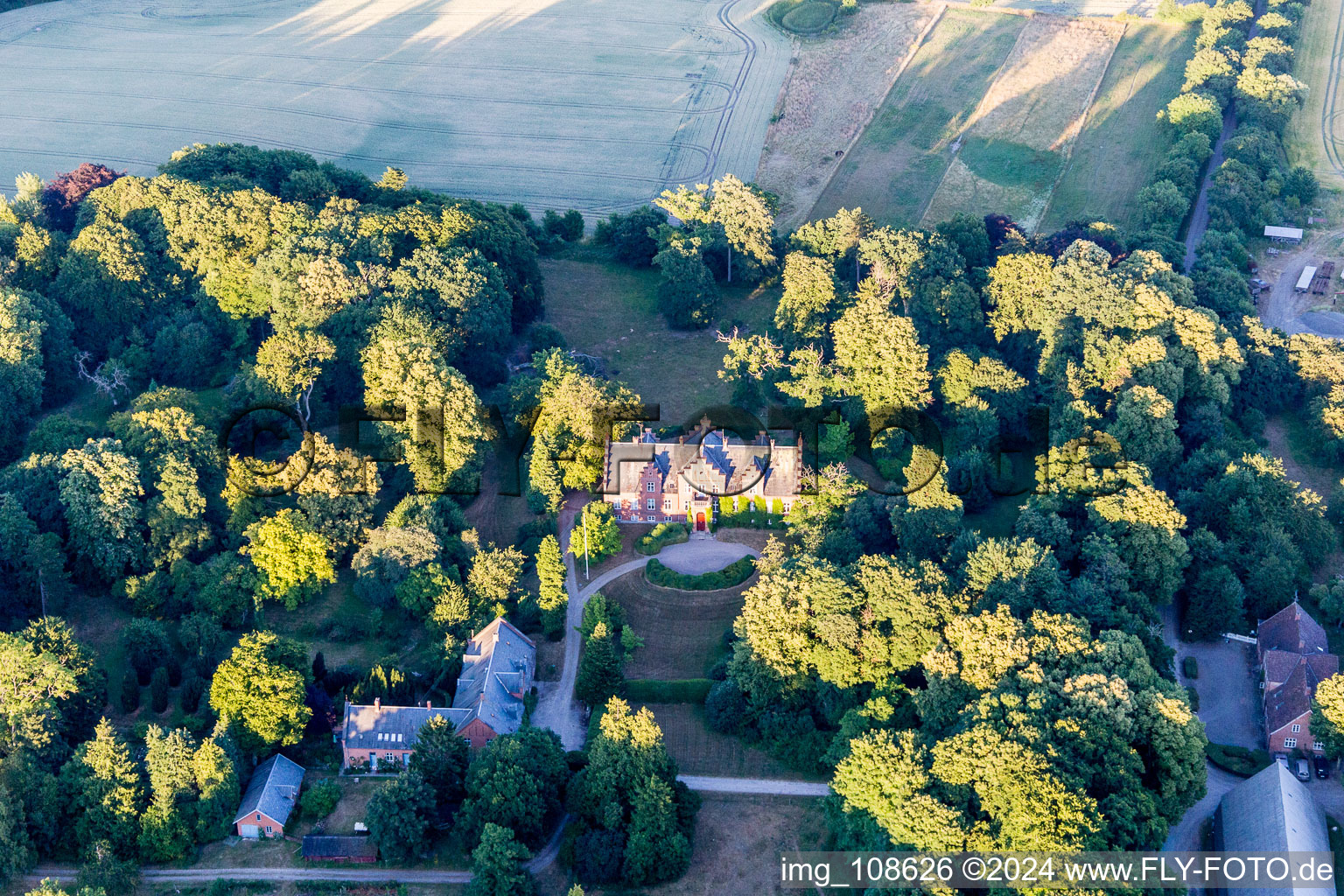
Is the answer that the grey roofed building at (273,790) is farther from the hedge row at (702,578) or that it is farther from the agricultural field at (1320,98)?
the agricultural field at (1320,98)

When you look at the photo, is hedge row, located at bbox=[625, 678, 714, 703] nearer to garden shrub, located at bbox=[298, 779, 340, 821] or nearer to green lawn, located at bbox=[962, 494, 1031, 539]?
garden shrub, located at bbox=[298, 779, 340, 821]

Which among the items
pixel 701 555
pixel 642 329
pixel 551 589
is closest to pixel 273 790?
pixel 551 589

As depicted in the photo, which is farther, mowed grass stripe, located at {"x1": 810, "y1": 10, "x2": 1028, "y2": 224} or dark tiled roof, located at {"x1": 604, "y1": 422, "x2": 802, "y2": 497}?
mowed grass stripe, located at {"x1": 810, "y1": 10, "x2": 1028, "y2": 224}

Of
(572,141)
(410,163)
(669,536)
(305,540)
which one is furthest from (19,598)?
(572,141)

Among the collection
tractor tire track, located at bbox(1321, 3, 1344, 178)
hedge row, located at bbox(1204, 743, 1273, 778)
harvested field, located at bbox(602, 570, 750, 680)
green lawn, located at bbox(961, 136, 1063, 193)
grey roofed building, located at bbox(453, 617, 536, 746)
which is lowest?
harvested field, located at bbox(602, 570, 750, 680)

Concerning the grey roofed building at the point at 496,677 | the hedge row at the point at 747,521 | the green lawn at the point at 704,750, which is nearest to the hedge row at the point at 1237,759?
the green lawn at the point at 704,750

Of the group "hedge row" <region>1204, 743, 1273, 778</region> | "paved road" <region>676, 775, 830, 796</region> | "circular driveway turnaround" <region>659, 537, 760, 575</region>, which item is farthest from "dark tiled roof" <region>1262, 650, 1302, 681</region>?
"circular driveway turnaround" <region>659, 537, 760, 575</region>
